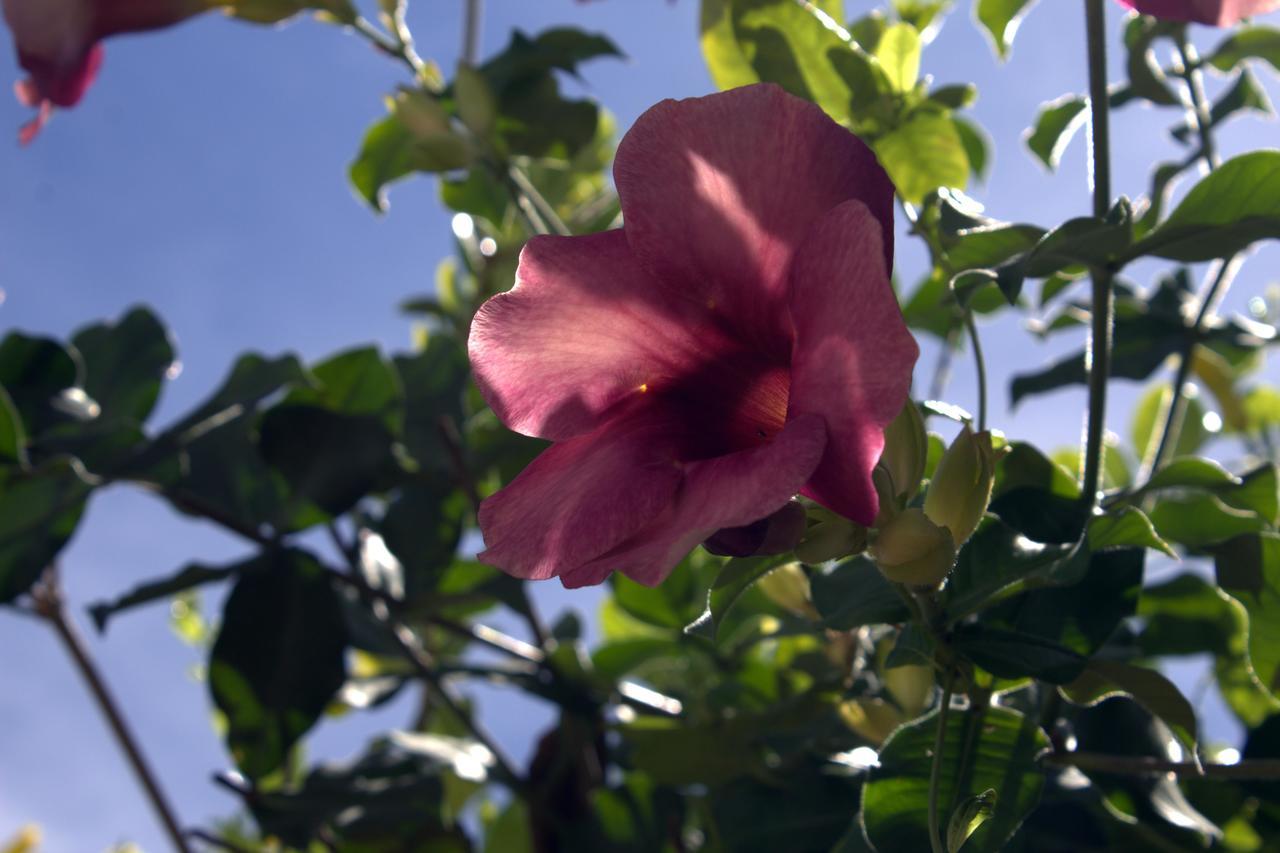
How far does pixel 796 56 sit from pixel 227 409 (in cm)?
77

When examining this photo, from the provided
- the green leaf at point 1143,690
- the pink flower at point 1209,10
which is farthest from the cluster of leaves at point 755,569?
the pink flower at point 1209,10

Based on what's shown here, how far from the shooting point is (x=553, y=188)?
2.00 meters

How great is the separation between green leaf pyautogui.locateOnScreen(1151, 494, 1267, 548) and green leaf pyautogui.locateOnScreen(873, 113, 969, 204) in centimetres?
33

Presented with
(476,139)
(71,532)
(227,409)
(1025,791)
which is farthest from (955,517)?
(71,532)

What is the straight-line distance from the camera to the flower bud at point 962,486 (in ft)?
2.13

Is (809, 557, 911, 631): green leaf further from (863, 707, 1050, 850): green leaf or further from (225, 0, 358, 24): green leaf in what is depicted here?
(225, 0, 358, 24): green leaf

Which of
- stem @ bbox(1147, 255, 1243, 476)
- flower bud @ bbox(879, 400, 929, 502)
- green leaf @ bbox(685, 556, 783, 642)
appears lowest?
stem @ bbox(1147, 255, 1243, 476)

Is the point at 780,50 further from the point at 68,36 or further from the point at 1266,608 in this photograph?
the point at 68,36

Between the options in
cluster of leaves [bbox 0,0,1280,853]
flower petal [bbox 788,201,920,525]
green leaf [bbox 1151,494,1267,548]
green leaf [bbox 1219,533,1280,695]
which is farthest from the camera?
green leaf [bbox 1151,494,1267,548]

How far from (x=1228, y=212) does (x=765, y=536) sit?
1.47ft

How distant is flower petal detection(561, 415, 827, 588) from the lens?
0.53 m

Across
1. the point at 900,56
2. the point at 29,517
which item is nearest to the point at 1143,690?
the point at 900,56

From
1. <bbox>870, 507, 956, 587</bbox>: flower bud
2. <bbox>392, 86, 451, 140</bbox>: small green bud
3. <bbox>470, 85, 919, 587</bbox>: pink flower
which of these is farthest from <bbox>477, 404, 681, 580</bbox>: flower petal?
<bbox>392, 86, 451, 140</bbox>: small green bud

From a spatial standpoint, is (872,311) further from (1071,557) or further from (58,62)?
(58,62)
